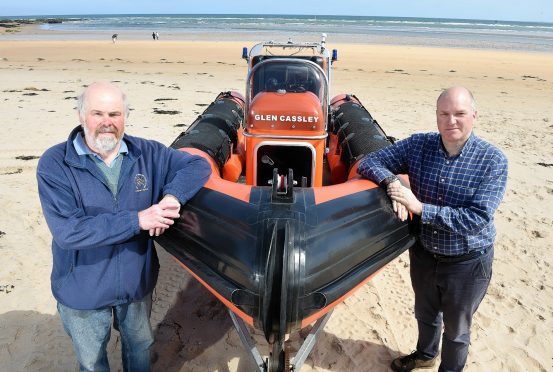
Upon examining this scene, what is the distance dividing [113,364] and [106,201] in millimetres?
1326

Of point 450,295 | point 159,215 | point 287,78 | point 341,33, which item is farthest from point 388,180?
point 341,33

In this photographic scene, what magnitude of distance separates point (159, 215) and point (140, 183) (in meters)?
0.19

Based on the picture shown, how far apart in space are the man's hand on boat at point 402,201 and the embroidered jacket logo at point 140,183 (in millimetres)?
1192

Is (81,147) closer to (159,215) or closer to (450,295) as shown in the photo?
(159,215)

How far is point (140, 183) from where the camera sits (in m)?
1.96

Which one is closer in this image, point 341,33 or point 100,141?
point 100,141

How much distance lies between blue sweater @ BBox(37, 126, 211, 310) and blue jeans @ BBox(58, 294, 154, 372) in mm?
86

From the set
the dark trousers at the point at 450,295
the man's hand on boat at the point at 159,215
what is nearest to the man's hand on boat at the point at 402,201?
the dark trousers at the point at 450,295

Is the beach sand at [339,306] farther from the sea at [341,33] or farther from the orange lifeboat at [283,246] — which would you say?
the sea at [341,33]

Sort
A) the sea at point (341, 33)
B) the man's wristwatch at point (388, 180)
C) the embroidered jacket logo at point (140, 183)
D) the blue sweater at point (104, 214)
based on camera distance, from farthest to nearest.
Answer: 1. the sea at point (341, 33)
2. the man's wristwatch at point (388, 180)
3. the embroidered jacket logo at point (140, 183)
4. the blue sweater at point (104, 214)

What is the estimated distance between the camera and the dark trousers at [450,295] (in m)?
2.15

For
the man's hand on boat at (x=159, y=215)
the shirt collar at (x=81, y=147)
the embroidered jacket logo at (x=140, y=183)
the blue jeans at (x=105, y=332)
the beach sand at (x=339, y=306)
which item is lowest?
the beach sand at (x=339, y=306)

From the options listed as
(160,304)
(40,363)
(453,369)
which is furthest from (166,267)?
(453,369)

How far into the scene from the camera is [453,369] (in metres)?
2.37
